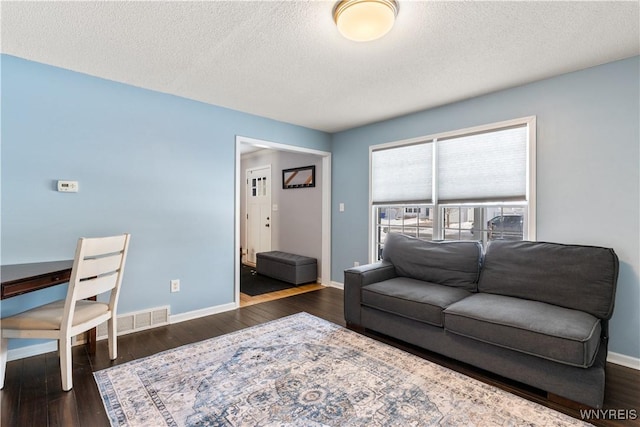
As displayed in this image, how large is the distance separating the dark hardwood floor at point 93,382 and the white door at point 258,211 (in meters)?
3.07

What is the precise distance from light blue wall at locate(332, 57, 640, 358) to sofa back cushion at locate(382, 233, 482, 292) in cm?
67

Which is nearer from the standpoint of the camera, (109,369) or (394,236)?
(109,369)

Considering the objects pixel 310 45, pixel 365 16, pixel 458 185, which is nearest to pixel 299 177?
pixel 458 185

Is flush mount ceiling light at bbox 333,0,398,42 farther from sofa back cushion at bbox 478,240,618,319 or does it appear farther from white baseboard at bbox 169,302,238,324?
white baseboard at bbox 169,302,238,324

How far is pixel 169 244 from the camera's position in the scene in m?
3.20

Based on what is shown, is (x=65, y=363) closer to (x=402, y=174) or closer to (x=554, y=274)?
(x=554, y=274)

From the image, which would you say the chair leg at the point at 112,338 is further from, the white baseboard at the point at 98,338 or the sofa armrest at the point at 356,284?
the sofa armrest at the point at 356,284

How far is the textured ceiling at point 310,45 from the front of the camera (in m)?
1.85

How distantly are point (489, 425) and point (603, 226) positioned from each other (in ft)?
6.30

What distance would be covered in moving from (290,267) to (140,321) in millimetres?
2219

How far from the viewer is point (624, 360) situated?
2.39 meters

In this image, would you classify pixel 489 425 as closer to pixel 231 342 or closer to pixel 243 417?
pixel 243 417

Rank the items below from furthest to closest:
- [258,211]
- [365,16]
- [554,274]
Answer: [258,211] → [554,274] → [365,16]

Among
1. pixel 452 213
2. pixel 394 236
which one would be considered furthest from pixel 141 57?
pixel 452 213
